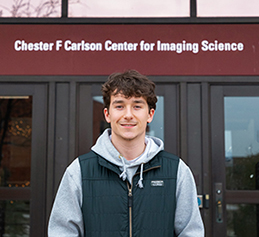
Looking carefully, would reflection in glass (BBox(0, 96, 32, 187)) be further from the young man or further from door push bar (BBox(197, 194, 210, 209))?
the young man

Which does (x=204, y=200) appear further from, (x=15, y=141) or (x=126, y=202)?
(x=126, y=202)

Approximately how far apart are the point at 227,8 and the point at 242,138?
131 centimetres

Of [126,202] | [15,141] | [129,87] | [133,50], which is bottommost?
[126,202]

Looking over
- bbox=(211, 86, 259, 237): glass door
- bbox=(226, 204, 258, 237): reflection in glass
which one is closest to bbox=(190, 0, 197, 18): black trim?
bbox=(211, 86, 259, 237): glass door

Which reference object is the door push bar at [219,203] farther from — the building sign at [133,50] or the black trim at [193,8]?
the black trim at [193,8]

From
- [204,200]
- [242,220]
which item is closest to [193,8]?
[204,200]

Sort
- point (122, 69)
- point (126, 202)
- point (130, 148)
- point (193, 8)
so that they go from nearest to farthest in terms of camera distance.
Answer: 1. point (126, 202)
2. point (130, 148)
3. point (122, 69)
4. point (193, 8)

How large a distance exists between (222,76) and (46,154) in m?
1.86

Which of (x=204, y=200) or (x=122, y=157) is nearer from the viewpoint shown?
(x=122, y=157)

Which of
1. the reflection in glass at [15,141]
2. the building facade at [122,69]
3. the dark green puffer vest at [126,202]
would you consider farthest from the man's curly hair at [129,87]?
the reflection in glass at [15,141]

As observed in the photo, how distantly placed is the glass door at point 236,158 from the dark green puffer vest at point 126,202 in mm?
1980

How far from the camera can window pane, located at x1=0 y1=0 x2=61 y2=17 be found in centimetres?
391

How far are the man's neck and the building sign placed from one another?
1.94 metres

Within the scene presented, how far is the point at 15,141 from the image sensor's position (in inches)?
151
